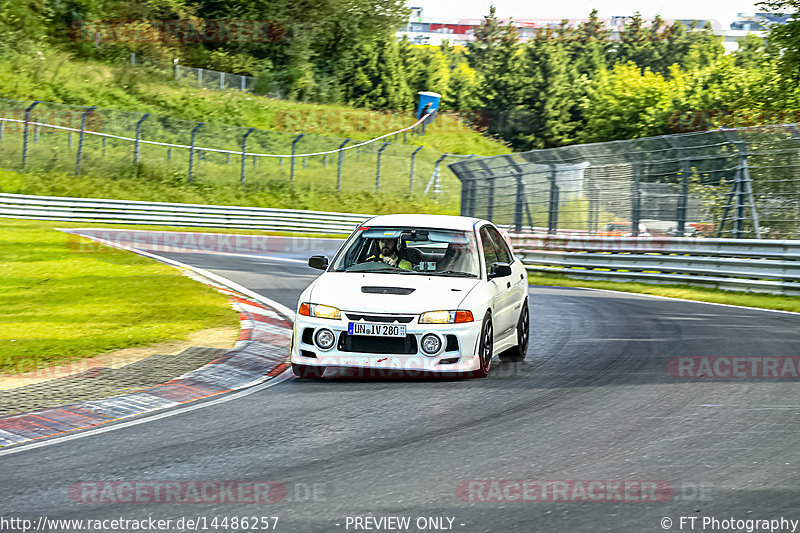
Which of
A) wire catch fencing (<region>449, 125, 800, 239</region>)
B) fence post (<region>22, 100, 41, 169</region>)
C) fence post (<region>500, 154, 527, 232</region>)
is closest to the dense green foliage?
fence post (<region>22, 100, 41, 169</region>)

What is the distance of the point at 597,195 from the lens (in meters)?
23.3

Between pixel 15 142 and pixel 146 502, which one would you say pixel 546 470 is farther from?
pixel 15 142

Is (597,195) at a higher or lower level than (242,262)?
higher

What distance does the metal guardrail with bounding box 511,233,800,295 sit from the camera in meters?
17.2

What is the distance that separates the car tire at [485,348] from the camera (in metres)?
8.44

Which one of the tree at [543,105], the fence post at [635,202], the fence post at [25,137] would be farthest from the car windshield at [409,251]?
the tree at [543,105]

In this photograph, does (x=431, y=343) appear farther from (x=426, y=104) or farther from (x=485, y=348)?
(x=426, y=104)

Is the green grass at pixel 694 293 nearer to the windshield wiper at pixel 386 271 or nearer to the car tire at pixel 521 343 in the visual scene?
the car tire at pixel 521 343

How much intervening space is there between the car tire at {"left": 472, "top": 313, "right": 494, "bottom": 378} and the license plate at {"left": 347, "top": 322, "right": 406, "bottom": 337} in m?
0.77

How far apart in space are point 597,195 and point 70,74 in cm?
3410

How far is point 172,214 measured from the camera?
35875 millimetres

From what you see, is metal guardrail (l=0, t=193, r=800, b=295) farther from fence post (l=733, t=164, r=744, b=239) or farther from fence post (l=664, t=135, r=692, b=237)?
fence post (l=733, t=164, r=744, b=239)

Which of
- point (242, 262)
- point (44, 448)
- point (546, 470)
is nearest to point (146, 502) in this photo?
point (44, 448)

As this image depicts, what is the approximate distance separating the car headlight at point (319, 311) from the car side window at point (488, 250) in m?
1.80
